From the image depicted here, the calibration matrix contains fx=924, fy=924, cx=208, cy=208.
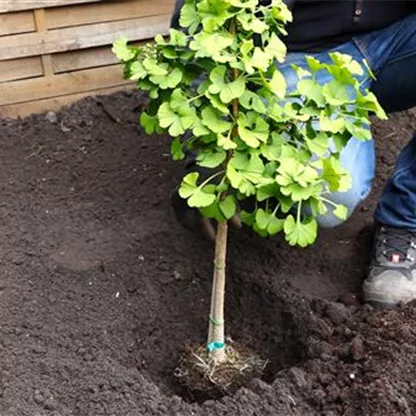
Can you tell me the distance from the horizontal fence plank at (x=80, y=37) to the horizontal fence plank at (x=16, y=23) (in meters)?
0.02

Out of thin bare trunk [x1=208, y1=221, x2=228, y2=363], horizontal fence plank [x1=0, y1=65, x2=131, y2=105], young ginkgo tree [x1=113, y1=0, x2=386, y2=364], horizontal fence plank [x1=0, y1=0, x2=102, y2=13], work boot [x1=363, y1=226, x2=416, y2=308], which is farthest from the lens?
horizontal fence plank [x1=0, y1=65, x2=131, y2=105]

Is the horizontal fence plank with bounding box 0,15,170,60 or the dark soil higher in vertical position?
the horizontal fence plank with bounding box 0,15,170,60

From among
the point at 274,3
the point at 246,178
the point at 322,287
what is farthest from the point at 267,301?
the point at 274,3

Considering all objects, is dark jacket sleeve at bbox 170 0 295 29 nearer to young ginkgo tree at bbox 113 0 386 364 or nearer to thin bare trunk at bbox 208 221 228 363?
young ginkgo tree at bbox 113 0 386 364

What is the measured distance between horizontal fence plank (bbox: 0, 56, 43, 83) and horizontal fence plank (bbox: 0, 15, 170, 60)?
0.10 feet

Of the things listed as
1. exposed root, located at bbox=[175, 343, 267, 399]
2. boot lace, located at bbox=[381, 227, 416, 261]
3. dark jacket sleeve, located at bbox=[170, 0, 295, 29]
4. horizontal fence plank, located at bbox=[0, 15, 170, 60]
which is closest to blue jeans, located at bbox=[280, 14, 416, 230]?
boot lace, located at bbox=[381, 227, 416, 261]

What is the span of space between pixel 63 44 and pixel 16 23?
165mm

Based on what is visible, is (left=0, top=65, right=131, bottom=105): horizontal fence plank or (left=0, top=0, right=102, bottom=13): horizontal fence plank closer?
(left=0, top=0, right=102, bottom=13): horizontal fence plank

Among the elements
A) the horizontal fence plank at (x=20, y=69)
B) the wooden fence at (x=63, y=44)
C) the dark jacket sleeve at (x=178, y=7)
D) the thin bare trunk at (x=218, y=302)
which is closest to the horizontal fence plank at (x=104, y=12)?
the wooden fence at (x=63, y=44)

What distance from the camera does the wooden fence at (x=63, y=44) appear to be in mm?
2916

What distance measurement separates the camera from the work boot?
228 cm

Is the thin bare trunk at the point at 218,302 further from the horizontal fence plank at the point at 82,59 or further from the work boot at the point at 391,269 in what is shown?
the horizontal fence plank at the point at 82,59

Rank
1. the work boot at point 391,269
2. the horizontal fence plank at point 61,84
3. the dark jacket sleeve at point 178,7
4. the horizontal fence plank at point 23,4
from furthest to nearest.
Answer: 1. the horizontal fence plank at point 61,84
2. the horizontal fence plank at point 23,4
3. the work boot at point 391,269
4. the dark jacket sleeve at point 178,7

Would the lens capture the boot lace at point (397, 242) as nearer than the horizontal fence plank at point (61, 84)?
Yes
